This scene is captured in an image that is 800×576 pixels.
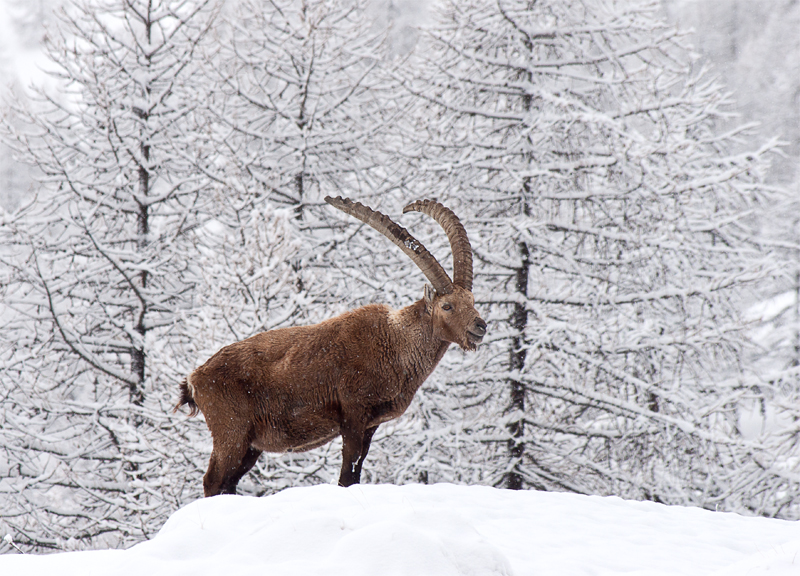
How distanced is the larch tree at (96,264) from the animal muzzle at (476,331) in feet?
20.3

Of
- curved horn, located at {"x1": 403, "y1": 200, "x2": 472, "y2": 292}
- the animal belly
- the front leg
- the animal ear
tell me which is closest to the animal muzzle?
the animal ear

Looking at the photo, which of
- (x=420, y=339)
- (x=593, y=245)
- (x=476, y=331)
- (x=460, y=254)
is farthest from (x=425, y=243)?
(x=476, y=331)

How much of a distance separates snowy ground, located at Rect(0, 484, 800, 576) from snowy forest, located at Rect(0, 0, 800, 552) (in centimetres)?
437

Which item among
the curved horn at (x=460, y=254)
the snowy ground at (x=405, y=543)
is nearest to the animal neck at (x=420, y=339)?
the curved horn at (x=460, y=254)

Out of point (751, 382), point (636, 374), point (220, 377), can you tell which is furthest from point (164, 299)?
point (751, 382)

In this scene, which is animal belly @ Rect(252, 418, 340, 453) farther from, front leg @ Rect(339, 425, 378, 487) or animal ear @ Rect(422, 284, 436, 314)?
animal ear @ Rect(422, 284, 436, 314)

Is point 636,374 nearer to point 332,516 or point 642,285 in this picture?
point 642,285

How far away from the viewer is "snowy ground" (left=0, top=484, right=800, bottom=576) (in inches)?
116

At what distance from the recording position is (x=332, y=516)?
3.30 metres

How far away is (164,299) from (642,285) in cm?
818

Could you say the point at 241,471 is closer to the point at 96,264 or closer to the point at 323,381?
the point at 323,381

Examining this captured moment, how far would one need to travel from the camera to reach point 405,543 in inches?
117

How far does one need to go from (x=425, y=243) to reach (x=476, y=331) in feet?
18.1

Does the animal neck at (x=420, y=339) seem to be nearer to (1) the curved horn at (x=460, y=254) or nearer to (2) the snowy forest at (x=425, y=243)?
(1) the curved horn at (x=460, y=254)
